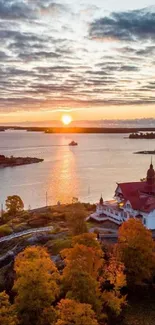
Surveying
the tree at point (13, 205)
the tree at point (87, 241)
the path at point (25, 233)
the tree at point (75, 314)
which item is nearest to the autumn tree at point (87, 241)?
the tree at point (87, 241)

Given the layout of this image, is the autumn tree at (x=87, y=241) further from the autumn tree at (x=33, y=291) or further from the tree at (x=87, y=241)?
the autumn tree at (x=33, y=291)

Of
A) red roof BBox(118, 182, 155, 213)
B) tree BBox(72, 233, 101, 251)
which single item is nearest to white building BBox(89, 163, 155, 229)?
red roof BBox(118, 182, 155, 213)

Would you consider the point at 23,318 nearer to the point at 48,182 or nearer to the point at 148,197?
the point at 148,197

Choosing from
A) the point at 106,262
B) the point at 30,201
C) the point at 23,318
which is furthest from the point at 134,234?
the point at 30,201

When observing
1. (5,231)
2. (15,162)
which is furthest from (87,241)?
(15,162)

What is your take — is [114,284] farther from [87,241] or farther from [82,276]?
[87,241]
